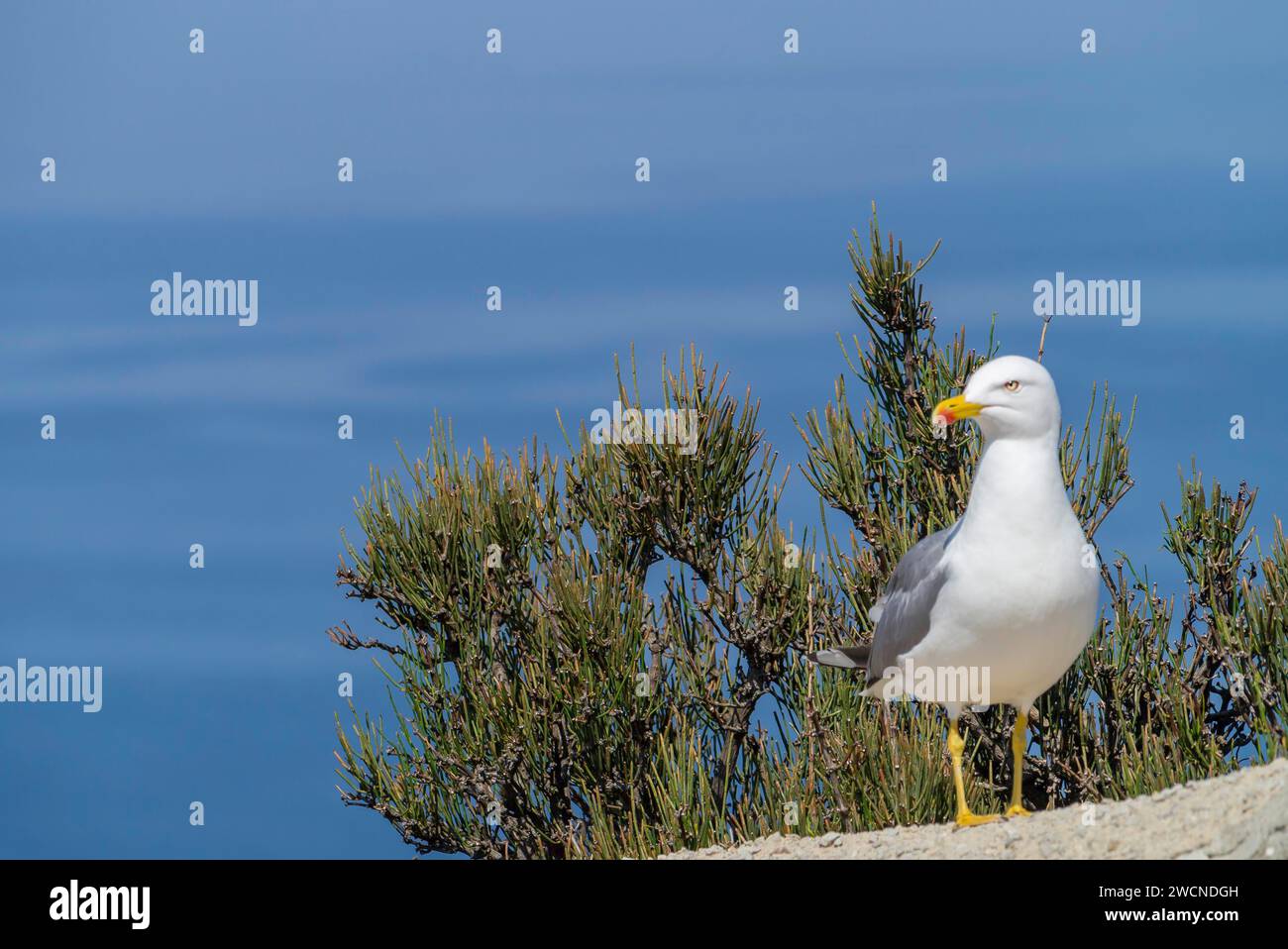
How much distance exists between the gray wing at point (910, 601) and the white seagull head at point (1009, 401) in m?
0.60

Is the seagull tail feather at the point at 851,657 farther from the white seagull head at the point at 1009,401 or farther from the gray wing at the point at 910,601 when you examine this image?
the white seagull head at the point at 1009,401

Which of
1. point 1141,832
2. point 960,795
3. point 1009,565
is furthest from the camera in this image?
point 960,795

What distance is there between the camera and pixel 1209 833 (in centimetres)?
579

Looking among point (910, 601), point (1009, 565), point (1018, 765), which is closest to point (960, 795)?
point (1018, 765)

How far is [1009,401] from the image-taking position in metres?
6.43

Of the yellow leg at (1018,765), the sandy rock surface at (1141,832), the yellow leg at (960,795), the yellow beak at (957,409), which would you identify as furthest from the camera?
the yellow leg at (1018,765)

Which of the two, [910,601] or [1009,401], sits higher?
[1009,401]

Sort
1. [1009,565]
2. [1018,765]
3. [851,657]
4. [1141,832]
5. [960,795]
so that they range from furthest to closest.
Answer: [851,657] < [1018,765] < [960,795] < [1009,565] < [1141,832]

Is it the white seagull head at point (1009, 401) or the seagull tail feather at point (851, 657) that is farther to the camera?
the seagull tail feather at point (851, 657)

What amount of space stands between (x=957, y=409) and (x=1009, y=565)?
0.74 meters

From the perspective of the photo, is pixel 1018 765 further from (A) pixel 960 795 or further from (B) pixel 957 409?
(B) pixel 957 409

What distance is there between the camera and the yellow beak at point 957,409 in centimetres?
639

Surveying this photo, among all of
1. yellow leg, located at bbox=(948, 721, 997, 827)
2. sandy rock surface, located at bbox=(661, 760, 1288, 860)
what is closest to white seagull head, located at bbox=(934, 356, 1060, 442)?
yellow leg, located at bbox=(948, 721, 997, 827)

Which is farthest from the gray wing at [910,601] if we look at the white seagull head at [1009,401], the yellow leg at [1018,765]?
the yellow leg at [1018,765]
